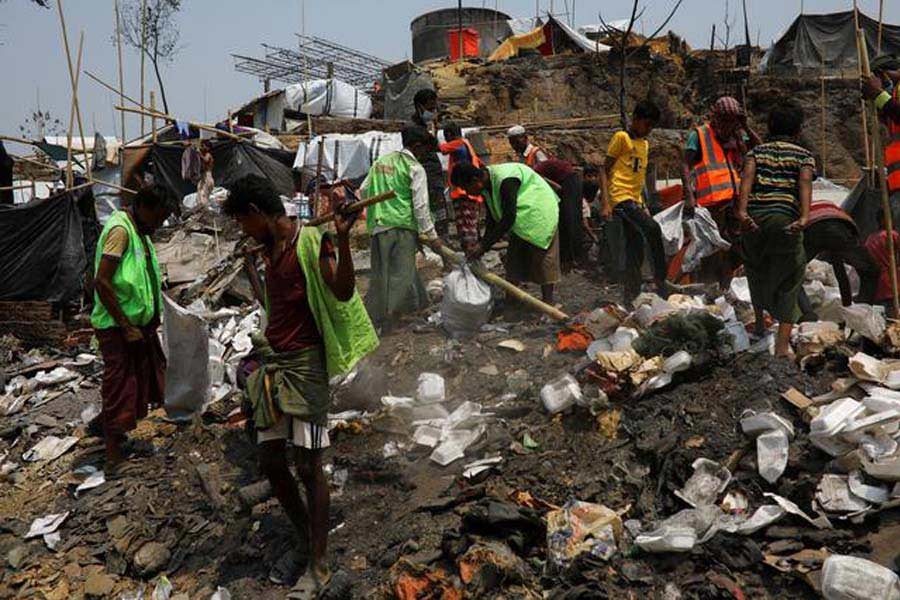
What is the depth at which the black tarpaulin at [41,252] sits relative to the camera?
7.05 m

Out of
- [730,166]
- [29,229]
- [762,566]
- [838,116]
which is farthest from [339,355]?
[838,116]

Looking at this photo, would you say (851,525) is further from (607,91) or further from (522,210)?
(607,91)

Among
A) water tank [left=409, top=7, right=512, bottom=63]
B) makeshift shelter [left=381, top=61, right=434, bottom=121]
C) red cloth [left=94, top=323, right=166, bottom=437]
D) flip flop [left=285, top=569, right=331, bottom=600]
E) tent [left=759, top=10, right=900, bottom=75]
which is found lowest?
flip flop [left=285, top=569, right=331, bottom=600]

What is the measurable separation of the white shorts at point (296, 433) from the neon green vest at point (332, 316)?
0.22 meters

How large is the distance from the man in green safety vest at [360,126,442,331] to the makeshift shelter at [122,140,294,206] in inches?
244

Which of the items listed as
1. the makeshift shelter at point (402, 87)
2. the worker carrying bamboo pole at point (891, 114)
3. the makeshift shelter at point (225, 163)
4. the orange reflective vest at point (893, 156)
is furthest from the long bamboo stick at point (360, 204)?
the makeshift shelter at point (402, 87)

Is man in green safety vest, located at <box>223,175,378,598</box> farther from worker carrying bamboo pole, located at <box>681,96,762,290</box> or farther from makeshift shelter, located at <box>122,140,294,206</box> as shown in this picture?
makeshift shelter, located at <box>122,140,294,206</box>

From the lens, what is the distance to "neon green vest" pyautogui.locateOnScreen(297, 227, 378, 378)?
2.54m

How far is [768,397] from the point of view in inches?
127

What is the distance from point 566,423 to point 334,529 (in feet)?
4.23

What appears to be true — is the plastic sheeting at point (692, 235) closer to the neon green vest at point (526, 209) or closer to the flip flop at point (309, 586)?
the neon green vest at point (526, 209)

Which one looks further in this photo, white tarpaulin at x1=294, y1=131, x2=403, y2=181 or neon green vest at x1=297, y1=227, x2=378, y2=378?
white tarpaulin at x1=294, y1=131, x2=403, y2=181

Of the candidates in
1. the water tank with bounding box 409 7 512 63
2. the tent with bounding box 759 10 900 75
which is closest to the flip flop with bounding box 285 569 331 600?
the tent with bounding box 759 10 900 75

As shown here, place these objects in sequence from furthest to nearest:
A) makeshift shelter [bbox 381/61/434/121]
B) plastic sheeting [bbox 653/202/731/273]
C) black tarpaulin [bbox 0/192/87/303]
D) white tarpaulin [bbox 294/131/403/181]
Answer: makeshift shelter [bbox 381/61/434/121] < white tarpaulin [bbox 294/131/403/181] < black tarpaulin [bbox 0/192/87/303] < plastic sheeting [bbox 653/202/731/273]
